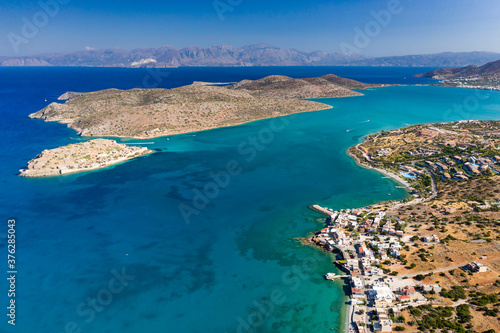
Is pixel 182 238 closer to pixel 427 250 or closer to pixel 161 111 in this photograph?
pixel 427 250

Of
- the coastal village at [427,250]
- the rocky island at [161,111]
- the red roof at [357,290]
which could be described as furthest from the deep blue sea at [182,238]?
the rocky island at [161,111]

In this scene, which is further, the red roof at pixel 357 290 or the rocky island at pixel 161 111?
the rocky island at pixel 161 111

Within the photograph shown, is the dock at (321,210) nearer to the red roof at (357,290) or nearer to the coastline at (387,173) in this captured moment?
the red roof at (357,290)

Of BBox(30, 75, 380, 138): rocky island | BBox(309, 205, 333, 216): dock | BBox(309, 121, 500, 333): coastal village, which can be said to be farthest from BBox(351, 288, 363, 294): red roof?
BBox(30, 75, 380, 138): rocky island

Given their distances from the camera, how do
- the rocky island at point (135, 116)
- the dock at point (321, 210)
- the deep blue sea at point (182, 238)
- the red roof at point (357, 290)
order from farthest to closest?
1. the rocky island at point (135, 116)
2. the dock at point (321, 210)
3. the red roof at point (357, 290)
4. the deep blue sea at point (182, 238)

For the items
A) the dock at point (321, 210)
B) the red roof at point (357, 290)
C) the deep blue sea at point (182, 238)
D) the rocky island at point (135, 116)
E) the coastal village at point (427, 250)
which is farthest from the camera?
the rocky island at point (135, 116)

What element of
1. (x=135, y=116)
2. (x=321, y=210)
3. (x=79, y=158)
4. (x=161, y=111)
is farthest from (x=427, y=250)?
(x=135, y=116)

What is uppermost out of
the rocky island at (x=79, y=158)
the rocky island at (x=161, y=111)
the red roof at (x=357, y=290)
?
the rocky island at (x=161, y=111)
